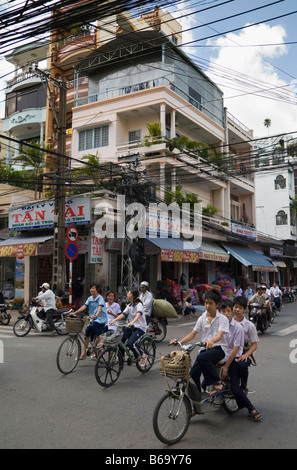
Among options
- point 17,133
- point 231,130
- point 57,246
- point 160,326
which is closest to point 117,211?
point 57,246

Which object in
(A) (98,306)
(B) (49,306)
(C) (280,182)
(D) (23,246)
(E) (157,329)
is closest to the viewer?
(A) (98,306)

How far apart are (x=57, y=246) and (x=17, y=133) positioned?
2232 cm

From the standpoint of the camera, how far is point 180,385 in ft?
14.8

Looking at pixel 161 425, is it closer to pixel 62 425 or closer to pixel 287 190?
pixel 62 425

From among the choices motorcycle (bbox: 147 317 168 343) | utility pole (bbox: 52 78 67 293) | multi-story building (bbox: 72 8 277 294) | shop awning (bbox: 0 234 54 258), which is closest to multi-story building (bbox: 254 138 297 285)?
multi-story building (bbox: 72 8 277 294)

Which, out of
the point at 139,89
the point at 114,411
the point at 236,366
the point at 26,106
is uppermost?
the point at 26,106

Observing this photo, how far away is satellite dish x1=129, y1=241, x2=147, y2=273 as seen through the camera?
16.0 meters

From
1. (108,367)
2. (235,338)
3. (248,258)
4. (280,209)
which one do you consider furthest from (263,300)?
(280,209)

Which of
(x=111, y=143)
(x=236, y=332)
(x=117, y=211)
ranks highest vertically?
(x=111, y=143)

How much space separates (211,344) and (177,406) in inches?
30.8

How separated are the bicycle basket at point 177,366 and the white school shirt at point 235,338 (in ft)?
2.79

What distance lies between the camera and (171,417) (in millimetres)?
4160

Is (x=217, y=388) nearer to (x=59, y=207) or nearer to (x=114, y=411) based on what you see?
(x=114, y=411)

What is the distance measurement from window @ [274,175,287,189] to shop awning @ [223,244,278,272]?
14764mm
